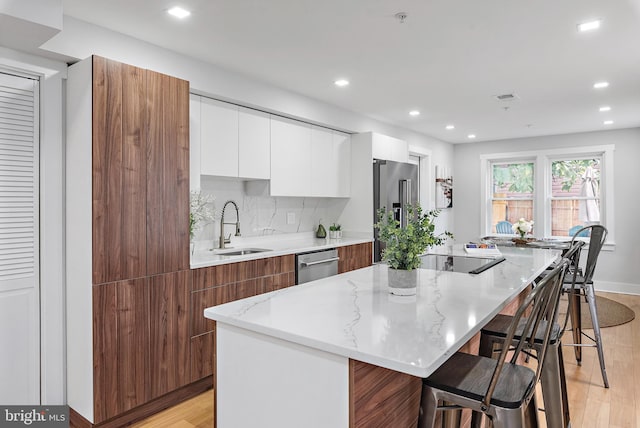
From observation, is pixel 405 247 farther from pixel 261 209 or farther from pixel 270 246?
pixel 261 209

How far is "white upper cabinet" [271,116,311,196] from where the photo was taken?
156 inches

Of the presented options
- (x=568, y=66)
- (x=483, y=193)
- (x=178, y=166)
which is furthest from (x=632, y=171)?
(x=178, y=166)

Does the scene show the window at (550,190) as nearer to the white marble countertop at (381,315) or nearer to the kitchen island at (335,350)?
the white marble countertop at (381,315)

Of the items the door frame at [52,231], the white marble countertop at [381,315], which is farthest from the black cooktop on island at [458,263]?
the door frame at [52,231]

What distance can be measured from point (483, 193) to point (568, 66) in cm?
416

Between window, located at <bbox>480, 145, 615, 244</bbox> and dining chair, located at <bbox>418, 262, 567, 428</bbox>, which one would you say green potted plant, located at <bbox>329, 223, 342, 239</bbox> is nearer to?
dining chair, located at <bbox>418, 262, 567, 428</bbox>

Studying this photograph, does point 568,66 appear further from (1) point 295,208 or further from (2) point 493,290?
(1) point 295,208

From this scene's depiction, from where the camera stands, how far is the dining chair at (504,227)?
281 inches

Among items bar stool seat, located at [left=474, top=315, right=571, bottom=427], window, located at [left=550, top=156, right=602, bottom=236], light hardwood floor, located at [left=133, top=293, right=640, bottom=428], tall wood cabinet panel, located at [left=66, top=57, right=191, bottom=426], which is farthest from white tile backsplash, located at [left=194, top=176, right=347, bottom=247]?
window, located at [left=550, top=156, right=602, bottom=236]

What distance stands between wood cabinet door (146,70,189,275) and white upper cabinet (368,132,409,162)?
2606 millimetres

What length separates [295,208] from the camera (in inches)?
183

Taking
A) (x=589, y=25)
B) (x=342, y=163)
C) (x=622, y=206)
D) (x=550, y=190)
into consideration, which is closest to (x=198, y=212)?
(x=342, y=163)

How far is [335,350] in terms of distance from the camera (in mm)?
1245

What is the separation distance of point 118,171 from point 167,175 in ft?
1.04
